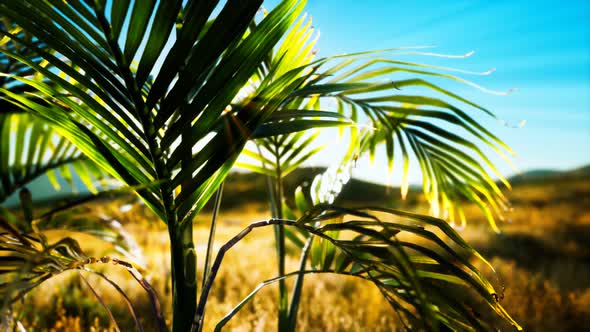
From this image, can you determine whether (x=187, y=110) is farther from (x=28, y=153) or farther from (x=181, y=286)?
(x=28, y=153)

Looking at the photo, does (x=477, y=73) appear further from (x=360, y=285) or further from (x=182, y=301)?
(x=360, y=285)

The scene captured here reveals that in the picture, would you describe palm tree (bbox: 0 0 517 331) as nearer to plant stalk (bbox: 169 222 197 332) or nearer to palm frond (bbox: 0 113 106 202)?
plant stalk (bbox: 169 222 197 332)

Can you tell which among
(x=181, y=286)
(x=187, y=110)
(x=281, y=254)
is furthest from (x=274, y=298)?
(x=187, y=110)

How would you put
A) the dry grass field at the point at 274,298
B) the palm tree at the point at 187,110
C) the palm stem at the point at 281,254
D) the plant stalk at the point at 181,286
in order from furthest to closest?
1. the dry grass field at the point at 274,298
2. the palm stem at the point at 281,254
3. the plant stalk at the point at 181,286
4. the palm tree at the point at 187,110

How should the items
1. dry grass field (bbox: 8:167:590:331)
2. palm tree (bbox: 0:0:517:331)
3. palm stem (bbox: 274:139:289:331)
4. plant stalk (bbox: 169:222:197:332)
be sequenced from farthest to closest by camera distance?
dry grass field (bbox: 8:167:590:331) → palm stem (bbox: 274:139:289:331) → plant stalk (bbox: 169:222:197:332) → palm tree (bbox: 0:0:517:331)

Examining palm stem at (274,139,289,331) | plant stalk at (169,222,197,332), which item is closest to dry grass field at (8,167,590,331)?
plant stalk at (169,222,197,332)

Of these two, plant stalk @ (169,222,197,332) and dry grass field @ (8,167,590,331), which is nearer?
plant stalk @ (169,222,197,332)

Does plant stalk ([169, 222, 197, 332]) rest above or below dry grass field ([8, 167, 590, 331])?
above

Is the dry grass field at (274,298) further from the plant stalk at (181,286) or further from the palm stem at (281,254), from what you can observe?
the palm stem at (281,254)

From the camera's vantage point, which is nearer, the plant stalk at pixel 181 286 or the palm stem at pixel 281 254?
the plant stalk at pixel 181 286

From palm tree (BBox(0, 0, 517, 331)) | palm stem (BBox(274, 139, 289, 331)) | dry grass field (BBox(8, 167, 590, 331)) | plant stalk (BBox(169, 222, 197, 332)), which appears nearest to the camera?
palm tree (BBox(0, 0, 517, 331))

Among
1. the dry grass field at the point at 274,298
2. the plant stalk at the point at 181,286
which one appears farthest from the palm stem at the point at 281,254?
the dry grass field at the point at 274,298

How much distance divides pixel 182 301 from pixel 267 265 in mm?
3187

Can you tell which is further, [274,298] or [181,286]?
[274,298]
